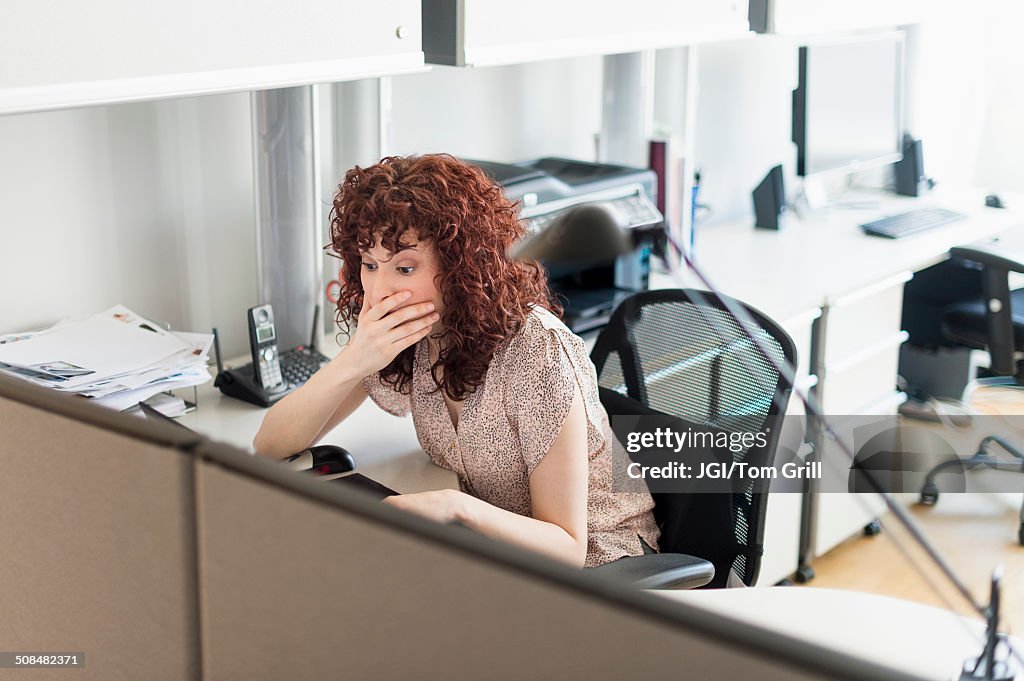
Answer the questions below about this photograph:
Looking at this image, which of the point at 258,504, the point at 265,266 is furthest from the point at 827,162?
the point at 258,504

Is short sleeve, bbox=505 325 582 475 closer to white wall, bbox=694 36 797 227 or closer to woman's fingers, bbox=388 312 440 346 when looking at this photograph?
woman's fingers, bbox=388 312 440 346

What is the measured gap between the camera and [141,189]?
6.28ft

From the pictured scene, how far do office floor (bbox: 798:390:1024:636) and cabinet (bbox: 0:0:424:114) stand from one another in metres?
1.62

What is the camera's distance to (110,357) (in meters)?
1.69

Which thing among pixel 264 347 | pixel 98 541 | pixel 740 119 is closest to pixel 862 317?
pixel 740 119

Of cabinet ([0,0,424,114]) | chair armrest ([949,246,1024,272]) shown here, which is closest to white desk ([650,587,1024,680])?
cabinet ([0,0,424,114])

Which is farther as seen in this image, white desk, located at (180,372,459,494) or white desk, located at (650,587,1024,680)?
white desk, located at (180,372,459,494)

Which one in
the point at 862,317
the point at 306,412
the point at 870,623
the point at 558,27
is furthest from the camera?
the point at 862,317

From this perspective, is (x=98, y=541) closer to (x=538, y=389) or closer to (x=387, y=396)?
(x=538, y=389)

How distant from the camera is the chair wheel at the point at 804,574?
2609mm

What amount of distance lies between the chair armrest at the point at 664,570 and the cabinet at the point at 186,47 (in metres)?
0.81

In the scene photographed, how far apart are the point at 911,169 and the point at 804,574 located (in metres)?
1.57

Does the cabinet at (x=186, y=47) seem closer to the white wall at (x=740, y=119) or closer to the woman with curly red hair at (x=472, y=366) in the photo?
the woman with curly red hair at (x=472, y=366)

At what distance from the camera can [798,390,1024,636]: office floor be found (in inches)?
103
